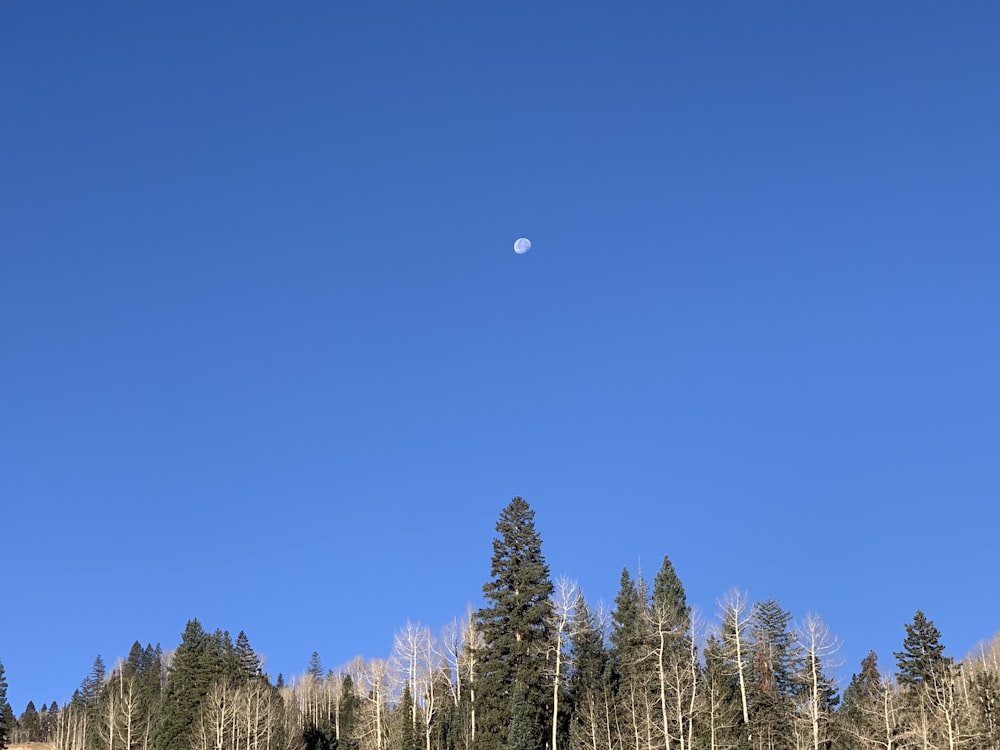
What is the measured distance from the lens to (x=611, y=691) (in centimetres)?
8250

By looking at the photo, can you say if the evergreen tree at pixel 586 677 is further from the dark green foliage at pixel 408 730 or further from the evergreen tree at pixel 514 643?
the dark green foliage at pixel 408 730

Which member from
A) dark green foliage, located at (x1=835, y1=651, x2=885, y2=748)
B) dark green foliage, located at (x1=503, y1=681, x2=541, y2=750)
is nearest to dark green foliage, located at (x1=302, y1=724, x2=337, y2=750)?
dark green foliage, located at (x1=503, y1=681, x2=541, y2=750)

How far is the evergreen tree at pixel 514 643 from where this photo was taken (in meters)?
73.3

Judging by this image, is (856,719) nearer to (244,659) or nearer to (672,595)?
(672,595)

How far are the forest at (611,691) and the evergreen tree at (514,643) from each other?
106 mm

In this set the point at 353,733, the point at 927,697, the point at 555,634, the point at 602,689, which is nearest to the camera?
the point at 927,697

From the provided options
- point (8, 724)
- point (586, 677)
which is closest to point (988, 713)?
point (586, 677)

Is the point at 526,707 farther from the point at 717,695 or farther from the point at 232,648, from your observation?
the point at 232,648

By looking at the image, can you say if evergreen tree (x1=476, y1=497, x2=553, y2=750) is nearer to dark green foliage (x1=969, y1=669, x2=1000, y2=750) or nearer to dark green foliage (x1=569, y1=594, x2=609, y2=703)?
dark green foliage (x1=569, y1=594, x2=609, y2=703)

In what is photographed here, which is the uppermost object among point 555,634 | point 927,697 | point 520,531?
point 520,531

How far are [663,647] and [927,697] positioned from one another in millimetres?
18058

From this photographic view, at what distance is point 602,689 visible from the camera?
82.7 metres

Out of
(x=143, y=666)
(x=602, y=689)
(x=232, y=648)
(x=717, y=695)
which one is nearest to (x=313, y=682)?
(x=143, y=666)

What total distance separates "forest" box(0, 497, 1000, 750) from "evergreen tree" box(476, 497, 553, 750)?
11 centimetres
